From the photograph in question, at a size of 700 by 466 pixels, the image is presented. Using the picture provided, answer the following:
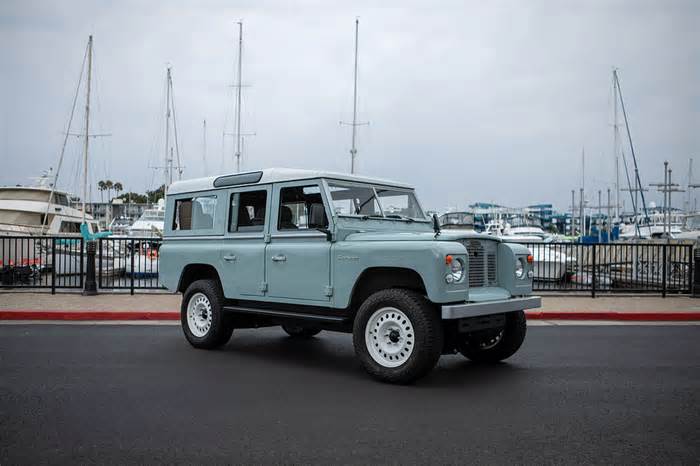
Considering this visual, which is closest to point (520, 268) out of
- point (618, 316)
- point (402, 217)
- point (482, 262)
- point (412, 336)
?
point (482, 262)

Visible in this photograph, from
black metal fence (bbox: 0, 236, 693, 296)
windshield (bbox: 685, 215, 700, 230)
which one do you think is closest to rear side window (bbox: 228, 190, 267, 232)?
black metal fence (bbox: 0, 236, 693, 296)

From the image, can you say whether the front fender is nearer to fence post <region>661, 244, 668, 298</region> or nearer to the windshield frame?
the windshield frame

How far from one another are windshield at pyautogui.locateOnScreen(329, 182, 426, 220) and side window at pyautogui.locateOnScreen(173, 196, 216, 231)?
2.07 metres

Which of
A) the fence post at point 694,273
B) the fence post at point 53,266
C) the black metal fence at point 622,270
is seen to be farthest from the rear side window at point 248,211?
the fence post at point 694,273

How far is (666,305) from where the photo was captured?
12.8 m

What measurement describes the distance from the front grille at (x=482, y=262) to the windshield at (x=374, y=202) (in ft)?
4.46

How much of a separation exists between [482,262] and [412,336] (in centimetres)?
126

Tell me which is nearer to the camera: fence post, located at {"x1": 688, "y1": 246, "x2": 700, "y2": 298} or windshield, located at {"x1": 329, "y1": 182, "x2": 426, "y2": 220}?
windshield, located at {"x1": 329, "y1": 182, "x2": 426, "y2": 220}

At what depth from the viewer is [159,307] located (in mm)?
11633

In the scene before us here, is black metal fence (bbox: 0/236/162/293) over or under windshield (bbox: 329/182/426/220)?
under

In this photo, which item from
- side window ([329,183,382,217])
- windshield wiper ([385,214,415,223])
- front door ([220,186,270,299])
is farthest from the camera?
windshield wiper ([385,214,415,223])

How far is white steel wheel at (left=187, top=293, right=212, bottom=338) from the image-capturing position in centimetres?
793

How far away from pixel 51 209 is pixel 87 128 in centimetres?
584

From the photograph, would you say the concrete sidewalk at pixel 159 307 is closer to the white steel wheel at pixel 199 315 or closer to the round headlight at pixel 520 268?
the white steel wheel at pixel 199 315
